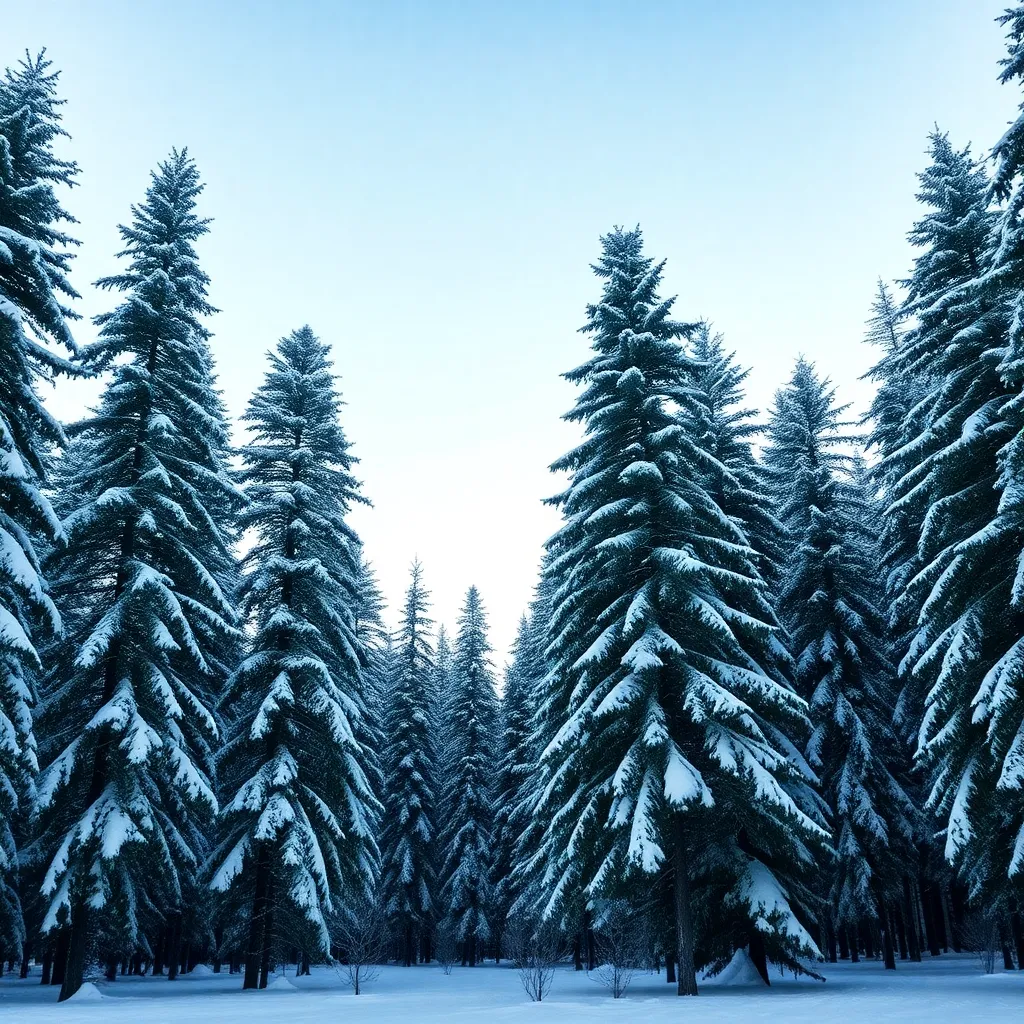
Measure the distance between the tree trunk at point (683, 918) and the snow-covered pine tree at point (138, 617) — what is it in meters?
10.5

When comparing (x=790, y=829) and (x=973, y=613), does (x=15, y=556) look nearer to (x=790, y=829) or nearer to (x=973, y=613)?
(x=790, y=829)

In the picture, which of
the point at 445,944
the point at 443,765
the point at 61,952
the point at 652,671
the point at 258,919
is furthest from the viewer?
the point at 443,765

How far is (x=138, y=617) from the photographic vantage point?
17797 mm

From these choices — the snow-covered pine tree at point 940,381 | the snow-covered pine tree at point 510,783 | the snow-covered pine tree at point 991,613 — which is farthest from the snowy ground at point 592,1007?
the snow-covered pine tree at point 510,783

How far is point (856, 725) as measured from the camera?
2286 centimetres

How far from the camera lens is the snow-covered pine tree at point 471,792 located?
130 ft

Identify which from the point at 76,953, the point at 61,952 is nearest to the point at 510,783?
the point at 61,952

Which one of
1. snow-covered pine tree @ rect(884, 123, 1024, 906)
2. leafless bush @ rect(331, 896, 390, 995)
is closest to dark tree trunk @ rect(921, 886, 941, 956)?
snow-covered pine tree @ rect(884, 123, 1024, 906)

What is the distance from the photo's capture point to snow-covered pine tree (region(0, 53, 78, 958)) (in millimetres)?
14227

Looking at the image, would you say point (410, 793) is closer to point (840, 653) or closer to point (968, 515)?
point (840, 653)

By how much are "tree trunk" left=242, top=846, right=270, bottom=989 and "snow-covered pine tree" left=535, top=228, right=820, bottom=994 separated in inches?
316

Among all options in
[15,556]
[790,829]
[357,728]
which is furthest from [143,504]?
[790,829]

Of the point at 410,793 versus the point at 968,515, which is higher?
the point at 968,515

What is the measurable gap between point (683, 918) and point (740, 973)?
594 cm
